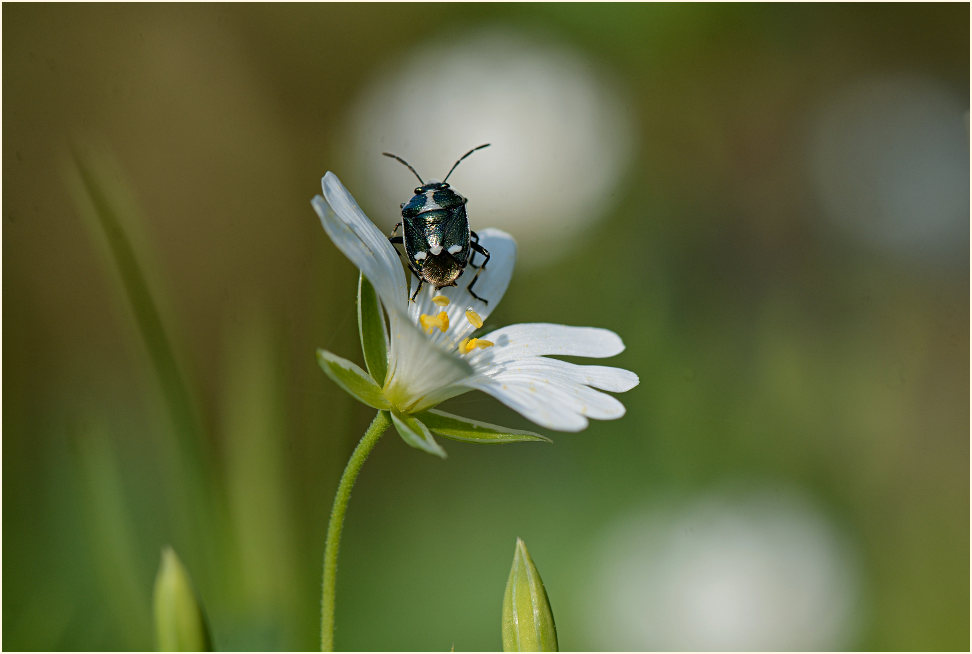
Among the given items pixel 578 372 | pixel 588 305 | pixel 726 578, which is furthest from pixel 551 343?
pixel 726 578

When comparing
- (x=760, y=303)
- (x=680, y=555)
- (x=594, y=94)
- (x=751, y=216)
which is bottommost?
(x=680, y=555)

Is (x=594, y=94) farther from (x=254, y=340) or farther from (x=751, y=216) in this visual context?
(x=254, y=340)

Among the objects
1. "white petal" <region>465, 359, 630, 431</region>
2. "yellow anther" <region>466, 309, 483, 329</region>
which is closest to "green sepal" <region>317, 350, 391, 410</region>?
"white petal" <region>465, 359, 630, 431</region>

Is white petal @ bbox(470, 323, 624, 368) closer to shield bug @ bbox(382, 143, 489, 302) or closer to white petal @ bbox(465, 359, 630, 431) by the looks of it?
white petal @ bbox(465, 359, 630, 431)

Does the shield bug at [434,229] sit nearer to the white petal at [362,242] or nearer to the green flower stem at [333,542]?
the white petal at [362,242]

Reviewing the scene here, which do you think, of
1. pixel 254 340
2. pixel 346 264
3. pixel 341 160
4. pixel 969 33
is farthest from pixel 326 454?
pixel 969 33

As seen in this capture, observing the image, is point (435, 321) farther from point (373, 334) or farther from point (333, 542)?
point (333, 542)
